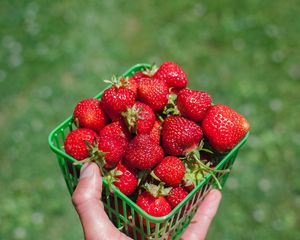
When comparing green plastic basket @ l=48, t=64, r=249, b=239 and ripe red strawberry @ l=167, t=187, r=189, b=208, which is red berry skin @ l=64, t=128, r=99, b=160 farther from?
ripe red strawberry @ l=167, t=187, r=189, b=208

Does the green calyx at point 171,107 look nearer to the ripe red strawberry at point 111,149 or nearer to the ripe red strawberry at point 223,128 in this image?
the ripe red strawberry at point 223,128

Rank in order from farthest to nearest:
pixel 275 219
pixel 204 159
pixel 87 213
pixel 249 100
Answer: pixel 249 100
pixel 275 219
pixel 204 159
pixel 87 213

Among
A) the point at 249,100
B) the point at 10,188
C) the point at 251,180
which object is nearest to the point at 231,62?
the point at 249,100

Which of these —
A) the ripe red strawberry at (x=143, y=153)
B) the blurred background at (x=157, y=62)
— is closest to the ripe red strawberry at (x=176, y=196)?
the ripe red strawberry at (x=143, y=153)

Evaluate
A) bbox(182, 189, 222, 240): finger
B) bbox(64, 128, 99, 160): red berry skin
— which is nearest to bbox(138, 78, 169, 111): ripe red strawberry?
bbox(64, 128, 99, 160): red berry skin

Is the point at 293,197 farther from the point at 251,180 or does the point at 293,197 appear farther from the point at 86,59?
the point at 86,59
